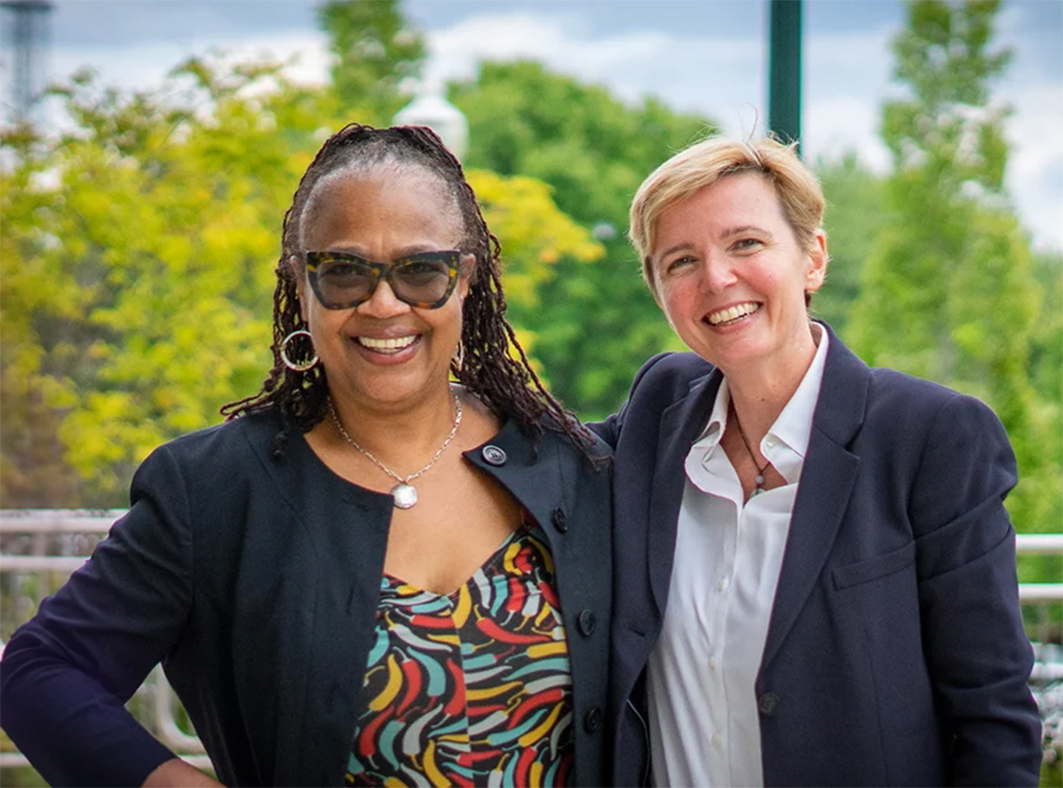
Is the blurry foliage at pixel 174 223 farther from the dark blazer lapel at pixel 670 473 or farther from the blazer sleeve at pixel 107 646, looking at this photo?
the blazer sleeve at pixel 107 646

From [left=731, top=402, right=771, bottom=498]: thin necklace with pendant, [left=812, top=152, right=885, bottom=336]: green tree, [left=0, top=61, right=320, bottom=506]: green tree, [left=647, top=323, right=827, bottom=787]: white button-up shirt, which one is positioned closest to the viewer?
[left=647, top=323, right=827, bottom=787]: white button-up shirt

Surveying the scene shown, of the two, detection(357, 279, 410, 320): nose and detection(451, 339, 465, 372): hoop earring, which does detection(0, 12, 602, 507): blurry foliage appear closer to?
detection(451, 339, 465, 372): hoop earring

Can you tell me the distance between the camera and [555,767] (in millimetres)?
2047

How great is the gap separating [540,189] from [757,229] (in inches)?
190

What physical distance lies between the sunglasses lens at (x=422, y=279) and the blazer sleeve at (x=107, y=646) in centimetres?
45

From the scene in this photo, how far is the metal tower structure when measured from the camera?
22.5ft

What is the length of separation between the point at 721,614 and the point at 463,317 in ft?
2.34

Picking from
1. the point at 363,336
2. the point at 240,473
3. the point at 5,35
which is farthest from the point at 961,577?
the point at 5,35

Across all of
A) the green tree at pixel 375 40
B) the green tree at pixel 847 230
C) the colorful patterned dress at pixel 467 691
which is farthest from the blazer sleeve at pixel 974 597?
the green tree at pixel 847 230

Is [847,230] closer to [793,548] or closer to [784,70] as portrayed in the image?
[784,70]

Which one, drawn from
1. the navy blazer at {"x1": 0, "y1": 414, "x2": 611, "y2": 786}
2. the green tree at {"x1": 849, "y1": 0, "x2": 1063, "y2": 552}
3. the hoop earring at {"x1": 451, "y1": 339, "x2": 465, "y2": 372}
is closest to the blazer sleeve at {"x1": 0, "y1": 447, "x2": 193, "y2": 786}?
the navy blazer at {"x1": 0, "y1": 414, "x2": 611, "y2": 786}

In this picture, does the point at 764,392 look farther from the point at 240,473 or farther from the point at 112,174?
the point at 112,174

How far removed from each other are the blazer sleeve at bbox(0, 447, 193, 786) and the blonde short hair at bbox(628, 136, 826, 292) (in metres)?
0.88

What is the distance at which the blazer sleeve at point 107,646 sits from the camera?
1.90m
